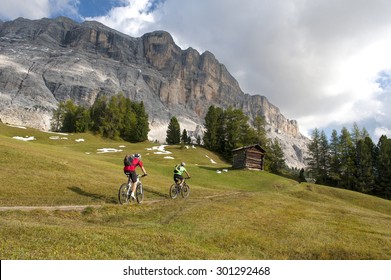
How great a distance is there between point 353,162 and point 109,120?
3234 inches

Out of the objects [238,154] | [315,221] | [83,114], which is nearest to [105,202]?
[315,221]

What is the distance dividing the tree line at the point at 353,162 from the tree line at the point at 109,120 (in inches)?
2535

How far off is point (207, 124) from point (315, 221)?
8995 cm

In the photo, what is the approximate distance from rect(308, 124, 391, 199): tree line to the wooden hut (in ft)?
107

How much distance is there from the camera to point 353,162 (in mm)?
83312

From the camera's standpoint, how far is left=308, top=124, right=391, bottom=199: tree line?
8019 centimetres

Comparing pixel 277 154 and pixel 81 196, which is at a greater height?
pixel 277 154

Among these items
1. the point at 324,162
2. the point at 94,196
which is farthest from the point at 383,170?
the point at 94,196

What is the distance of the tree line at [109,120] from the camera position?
11100cm

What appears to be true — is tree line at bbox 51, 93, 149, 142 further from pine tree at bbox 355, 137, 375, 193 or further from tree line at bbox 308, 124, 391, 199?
pine tree at bbox 355, 137, 375, 193

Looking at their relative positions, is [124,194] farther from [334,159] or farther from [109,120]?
[109,120]
